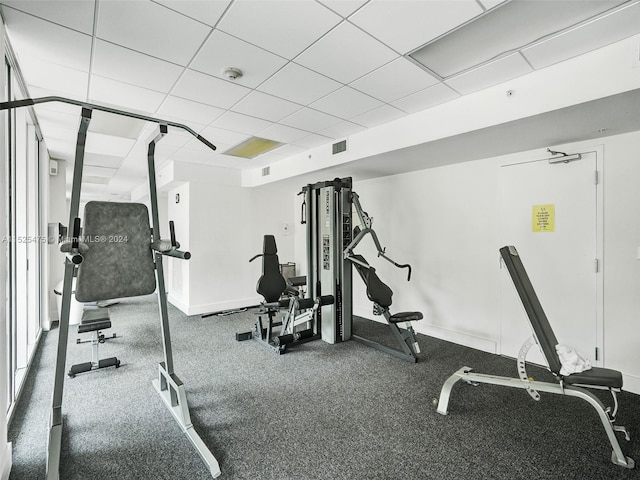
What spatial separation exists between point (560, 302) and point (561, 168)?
136 centimetres

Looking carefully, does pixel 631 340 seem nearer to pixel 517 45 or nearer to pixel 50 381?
pixel 517 45

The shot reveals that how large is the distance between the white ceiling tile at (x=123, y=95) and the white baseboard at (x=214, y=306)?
3374mm

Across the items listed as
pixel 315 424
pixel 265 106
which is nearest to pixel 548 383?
pixel 315 424

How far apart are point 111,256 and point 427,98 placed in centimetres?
287

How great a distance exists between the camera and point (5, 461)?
1736 mm

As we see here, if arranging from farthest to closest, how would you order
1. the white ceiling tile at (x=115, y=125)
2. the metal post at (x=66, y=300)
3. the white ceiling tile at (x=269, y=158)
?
the white ceiling tile at (x=269, y=158)
the white ceiling tile at (x=115, y=125)
the metal post at (x=66, y=300)

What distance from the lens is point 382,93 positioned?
2.89 m

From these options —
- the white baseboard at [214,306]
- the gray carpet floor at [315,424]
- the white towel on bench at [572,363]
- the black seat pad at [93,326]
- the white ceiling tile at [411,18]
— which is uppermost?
the white ceiling tile at [411,18]

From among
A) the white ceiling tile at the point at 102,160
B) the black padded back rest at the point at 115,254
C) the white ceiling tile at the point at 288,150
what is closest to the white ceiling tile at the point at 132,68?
the black padded back rest at the point at 115,254

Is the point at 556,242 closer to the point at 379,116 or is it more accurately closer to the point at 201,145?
the point at 379,116

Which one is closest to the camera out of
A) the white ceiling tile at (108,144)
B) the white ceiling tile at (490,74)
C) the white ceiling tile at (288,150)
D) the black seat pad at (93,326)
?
the white ceiling tile at (490,74)

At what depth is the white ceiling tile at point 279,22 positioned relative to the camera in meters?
1.84

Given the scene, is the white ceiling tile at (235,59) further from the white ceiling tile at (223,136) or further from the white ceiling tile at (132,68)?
the white ceiling tile at (223,136)

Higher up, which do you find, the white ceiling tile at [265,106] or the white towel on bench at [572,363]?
the white ceiling tile at [265,106]
